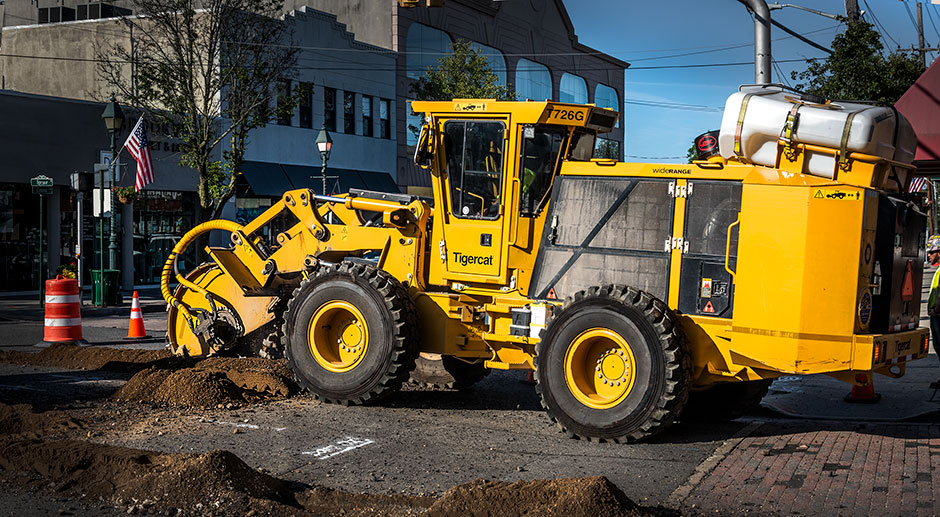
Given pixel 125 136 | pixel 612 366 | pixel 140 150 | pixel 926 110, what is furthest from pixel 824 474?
pixel 125 136

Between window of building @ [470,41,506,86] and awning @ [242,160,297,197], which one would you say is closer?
awning @ [242,160,297,197]

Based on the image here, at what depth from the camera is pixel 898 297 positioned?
340 inches

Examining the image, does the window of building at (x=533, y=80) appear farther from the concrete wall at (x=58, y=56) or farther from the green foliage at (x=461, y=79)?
the concrete wall at (x=58, y=56)

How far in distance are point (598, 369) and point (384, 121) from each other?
33.6 meters

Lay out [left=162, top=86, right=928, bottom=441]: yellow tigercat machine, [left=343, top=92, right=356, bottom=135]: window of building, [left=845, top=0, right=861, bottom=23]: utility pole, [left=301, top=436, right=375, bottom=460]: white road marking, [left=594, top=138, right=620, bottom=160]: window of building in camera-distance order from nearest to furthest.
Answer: [left=301, top=436, right=375, bottom=460]: white road marking, [left=162, top=86, right=928, bottom=441]: yellow tigercat machine, [left=845, top=0, right=861, bottom=23]: utility pole, [left=343, top=92, right=356, bottom=135]: window of building, [left=594, top=138, right=620, bottom=160]: window of building

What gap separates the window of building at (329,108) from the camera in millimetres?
37938

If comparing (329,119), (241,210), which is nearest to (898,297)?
(241,210)

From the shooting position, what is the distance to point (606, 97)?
2429 inches

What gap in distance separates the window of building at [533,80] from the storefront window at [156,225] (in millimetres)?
22373

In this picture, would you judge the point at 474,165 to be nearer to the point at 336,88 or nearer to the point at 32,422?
the point at 32,422

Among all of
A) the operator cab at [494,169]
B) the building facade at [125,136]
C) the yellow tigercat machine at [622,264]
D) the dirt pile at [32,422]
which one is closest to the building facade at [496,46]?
the building facade at [125,136]

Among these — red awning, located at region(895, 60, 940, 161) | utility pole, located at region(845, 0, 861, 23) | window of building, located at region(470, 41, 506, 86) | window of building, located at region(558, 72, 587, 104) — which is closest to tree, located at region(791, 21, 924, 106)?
utility pole, located at region(845, 0, 861, 23)

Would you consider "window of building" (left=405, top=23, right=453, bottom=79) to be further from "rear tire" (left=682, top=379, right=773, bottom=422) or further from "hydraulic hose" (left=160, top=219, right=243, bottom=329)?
"rear tire" (left=682, top=379, right=773, bottom=422)

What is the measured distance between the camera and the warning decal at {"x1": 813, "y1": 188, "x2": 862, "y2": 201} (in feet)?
26.4
